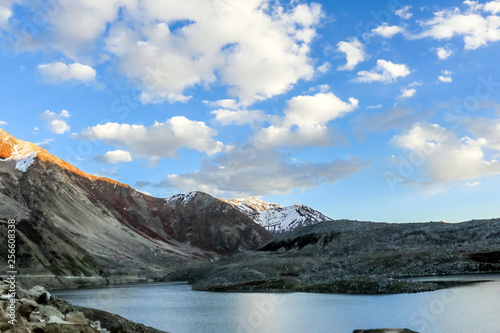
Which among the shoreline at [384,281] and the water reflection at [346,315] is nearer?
the water reflection at [346,315]

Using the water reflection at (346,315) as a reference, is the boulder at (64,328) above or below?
above

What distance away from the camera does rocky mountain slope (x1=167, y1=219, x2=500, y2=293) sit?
8206 centimetres

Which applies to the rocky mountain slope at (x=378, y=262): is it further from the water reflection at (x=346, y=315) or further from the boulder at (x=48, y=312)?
the boulder at (x=48, y=312)

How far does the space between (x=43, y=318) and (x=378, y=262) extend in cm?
9233

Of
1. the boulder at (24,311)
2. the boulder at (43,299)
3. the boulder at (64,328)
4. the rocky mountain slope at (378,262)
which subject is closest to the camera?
the boulder at (64,328)

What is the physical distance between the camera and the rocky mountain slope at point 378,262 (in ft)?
269

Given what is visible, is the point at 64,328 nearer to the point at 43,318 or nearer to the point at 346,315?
the point at 43,318

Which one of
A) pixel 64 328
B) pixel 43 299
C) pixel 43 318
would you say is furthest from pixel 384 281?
pixel 64 328

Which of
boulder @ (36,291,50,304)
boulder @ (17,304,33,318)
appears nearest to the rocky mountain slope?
boulder @ (36,291,50,304)

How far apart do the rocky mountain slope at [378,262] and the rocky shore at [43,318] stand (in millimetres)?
47858

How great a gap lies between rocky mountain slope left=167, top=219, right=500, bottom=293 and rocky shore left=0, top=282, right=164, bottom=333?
157 ft

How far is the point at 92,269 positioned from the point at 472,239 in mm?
151004

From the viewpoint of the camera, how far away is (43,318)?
30.2 meters

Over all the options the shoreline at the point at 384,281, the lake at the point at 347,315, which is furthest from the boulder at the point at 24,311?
the shoreline at the point at 384,281
